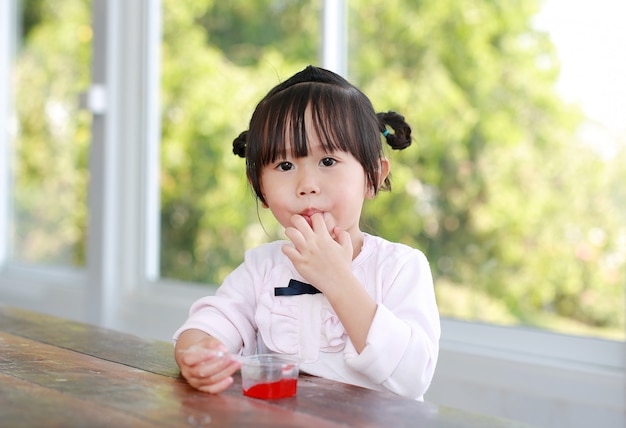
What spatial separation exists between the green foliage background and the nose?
0.37 metres

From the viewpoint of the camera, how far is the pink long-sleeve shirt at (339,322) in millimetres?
1162

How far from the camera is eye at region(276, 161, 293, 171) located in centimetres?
132

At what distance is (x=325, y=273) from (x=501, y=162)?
122 centimetres

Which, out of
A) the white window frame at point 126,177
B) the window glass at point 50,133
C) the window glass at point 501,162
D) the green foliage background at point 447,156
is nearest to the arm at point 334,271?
the green foliage background at point 447,156

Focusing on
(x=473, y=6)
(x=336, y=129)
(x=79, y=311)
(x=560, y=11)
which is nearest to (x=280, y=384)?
(x=336, y=129)

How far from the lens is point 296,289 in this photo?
132 cm

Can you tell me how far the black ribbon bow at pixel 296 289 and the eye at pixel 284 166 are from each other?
0.18 m

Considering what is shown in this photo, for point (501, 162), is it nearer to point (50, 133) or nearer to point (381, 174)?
point (381, 174)

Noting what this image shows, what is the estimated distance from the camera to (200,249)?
3.16m

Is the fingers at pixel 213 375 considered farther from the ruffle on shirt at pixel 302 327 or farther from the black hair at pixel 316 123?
the black hair at pixel 316 123

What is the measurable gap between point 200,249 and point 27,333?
1641 mm

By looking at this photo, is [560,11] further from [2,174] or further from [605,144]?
[2,174]

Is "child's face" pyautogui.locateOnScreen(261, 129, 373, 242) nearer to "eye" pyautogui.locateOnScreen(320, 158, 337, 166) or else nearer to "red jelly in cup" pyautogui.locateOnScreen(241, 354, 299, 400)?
"eye" pyautogui.locateOnScreen(320, 158, 337, 166)

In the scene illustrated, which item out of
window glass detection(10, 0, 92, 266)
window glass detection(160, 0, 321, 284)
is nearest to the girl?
window glass detection(160, 0, 321, 284)
